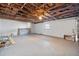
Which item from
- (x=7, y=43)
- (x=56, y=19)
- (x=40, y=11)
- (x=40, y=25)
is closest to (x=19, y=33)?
(x=7, y=43)

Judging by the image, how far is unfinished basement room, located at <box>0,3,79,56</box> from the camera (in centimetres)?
219

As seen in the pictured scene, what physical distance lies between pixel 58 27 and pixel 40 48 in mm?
540

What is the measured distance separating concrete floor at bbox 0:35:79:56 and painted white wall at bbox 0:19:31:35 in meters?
0.20

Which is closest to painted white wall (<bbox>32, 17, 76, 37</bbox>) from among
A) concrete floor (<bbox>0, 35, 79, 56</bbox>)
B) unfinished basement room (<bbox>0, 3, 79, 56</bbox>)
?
unfinished basement room (<bbox>0, 3, 79, 56</bbox>)

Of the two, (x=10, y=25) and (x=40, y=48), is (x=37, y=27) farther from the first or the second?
(x=10, y=25)

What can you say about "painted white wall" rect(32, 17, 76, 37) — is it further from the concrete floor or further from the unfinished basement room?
the concrete floor

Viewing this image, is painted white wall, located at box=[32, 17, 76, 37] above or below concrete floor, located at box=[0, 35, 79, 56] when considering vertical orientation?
Result: above

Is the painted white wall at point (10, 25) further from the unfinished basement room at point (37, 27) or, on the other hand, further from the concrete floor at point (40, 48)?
the concrete floor at point (40, 48)

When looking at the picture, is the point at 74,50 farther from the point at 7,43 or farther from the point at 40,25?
the point at 7,43

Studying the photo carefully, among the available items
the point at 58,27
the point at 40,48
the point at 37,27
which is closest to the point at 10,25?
the point at 37,27

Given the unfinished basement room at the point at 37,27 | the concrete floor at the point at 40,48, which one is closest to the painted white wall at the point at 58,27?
the unfinished basement room at the point at 37,27

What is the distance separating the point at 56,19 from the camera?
229cm

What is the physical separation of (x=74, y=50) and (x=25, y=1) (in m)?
1.28

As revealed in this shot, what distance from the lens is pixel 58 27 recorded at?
7.62 feet
